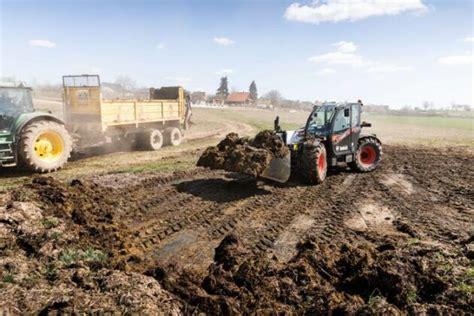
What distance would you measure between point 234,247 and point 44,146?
8.03m

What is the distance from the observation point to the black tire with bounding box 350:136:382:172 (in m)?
11.4

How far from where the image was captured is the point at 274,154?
8.72m

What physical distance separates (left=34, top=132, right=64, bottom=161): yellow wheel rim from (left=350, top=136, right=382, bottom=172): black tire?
912 cm

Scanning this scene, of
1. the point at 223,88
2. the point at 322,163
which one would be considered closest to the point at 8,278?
the point at 322,163

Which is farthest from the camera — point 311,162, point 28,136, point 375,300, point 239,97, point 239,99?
point 239,97

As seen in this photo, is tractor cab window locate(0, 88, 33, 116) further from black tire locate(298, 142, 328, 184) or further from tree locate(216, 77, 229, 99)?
tree locate(216, 77, 229, 99)

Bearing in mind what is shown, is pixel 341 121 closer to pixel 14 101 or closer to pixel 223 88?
pixel 14 101

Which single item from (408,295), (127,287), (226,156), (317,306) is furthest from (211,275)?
(226,156)

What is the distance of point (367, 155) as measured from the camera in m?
12.0

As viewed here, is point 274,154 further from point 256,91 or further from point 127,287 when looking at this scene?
point 256,91

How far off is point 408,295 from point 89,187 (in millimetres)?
6645

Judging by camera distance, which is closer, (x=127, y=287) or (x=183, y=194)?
(x=127, y=287)

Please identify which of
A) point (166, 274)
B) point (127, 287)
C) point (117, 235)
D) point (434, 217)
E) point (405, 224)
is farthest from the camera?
point (434, 217)

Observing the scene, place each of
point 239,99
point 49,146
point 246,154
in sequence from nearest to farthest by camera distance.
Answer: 1. point 246,154
2. point 49,146
3. point 239,99
